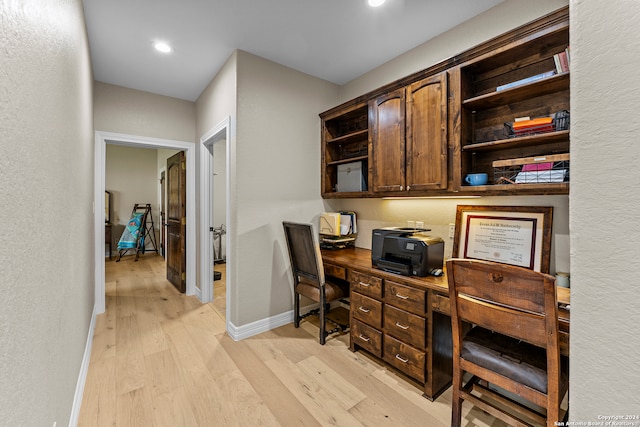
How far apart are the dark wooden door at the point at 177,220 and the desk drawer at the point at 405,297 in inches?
113

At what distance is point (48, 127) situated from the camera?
3.52 ft

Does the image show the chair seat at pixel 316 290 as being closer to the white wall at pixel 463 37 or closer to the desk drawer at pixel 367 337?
the desk drawer at pixel 367 337

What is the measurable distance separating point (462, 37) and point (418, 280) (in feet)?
6.53

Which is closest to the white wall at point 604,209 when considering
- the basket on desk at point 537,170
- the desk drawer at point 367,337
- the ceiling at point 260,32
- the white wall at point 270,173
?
the basket on desk at point 537,170

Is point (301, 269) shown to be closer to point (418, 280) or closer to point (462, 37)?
point (418, 280)

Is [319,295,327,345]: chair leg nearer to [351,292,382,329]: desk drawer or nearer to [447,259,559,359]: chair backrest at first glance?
[351,292,382,329]: desk drawer

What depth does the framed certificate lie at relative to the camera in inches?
73.5

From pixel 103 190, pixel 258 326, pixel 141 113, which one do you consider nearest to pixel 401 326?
pixel 258 326

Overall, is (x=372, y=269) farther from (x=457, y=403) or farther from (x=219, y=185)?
(x=219, y=185)

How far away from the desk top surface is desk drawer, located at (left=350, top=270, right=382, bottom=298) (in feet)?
0.19

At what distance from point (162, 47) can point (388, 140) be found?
2.24 metres

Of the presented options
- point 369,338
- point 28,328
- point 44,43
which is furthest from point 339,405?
point 44,43

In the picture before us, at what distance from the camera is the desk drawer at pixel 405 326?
189 cm

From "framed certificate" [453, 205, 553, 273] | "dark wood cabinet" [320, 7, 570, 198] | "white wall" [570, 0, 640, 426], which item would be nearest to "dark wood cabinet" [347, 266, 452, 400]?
"framed certificate" [453, 205, 553, 273]
